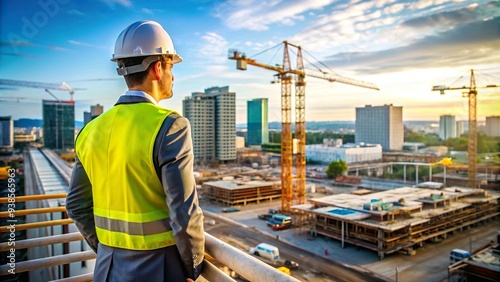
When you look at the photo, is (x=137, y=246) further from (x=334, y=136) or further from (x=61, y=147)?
(x=334, y=136)

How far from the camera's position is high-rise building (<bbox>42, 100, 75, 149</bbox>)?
1069 centimetres

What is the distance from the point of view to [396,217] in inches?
281

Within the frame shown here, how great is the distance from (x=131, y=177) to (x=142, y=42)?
8.3 inches

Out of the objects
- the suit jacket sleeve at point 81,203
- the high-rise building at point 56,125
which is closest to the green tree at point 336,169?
the high-rise building at point 56,125

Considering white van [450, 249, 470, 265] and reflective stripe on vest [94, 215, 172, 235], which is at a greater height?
reflective stripe on vest [94, 215, 172, 235]

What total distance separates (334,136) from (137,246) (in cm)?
3024

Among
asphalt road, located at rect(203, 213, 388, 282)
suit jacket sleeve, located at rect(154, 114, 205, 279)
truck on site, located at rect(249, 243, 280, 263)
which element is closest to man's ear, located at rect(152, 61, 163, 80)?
suit jacket sleeve, located at rect(154, 114, 205, 279)

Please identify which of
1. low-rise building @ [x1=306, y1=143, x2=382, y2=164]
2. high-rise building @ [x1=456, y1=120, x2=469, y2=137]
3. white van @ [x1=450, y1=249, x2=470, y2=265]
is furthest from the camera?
low-rise building @ [x1=306, y1=143, x2=382, y2=164]

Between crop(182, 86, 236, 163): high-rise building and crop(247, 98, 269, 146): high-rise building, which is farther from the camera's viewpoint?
crop(247, 98, 269, 146): high-rise building

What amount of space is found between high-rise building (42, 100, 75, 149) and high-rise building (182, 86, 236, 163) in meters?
7.95

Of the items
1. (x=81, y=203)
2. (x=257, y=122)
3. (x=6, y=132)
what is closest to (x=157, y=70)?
(x=81, y=203)

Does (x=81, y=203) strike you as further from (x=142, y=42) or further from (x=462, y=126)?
(x=462, y=126)

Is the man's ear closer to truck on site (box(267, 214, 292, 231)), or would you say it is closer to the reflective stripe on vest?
the reflective stripe on vest

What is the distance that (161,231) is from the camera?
1.64 feet
